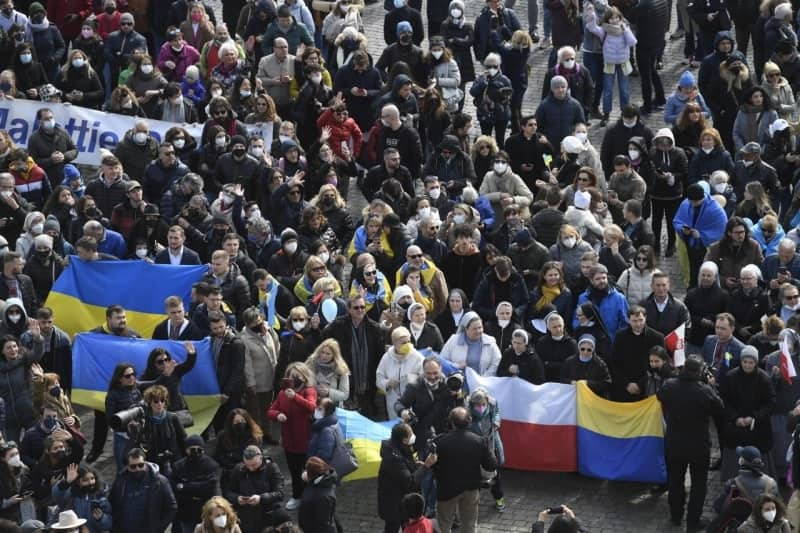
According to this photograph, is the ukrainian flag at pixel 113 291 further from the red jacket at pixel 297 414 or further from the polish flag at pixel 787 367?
the polish flag at pixel 787 367

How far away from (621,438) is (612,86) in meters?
9.55

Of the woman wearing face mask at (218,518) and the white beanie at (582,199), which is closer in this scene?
the woman wearing face mask at (218,518)

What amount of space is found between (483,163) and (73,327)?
5.77m

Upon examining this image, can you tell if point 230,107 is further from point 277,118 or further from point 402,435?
point 402,435

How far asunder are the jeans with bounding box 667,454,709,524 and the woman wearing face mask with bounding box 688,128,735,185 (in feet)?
20.4

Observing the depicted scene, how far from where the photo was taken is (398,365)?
2216cm

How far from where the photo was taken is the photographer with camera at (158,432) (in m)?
21.0

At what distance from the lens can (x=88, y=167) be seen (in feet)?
96.6

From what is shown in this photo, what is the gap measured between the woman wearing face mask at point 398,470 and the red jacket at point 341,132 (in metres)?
8.20

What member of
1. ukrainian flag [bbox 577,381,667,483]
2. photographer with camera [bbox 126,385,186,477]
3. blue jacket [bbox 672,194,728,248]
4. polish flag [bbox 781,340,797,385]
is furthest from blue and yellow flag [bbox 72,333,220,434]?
blue jacket [bbox 672,194,728,248]

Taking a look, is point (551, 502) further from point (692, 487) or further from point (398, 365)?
point (398, 365)

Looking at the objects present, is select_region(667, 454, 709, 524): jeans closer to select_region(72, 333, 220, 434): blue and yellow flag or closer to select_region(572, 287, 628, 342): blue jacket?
select_region(572, 287, 628, 342): blue jacket

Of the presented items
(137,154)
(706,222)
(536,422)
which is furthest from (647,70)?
(536,422)

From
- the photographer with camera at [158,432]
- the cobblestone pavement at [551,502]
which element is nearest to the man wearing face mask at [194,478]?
the photographer with camera at [158,432]
